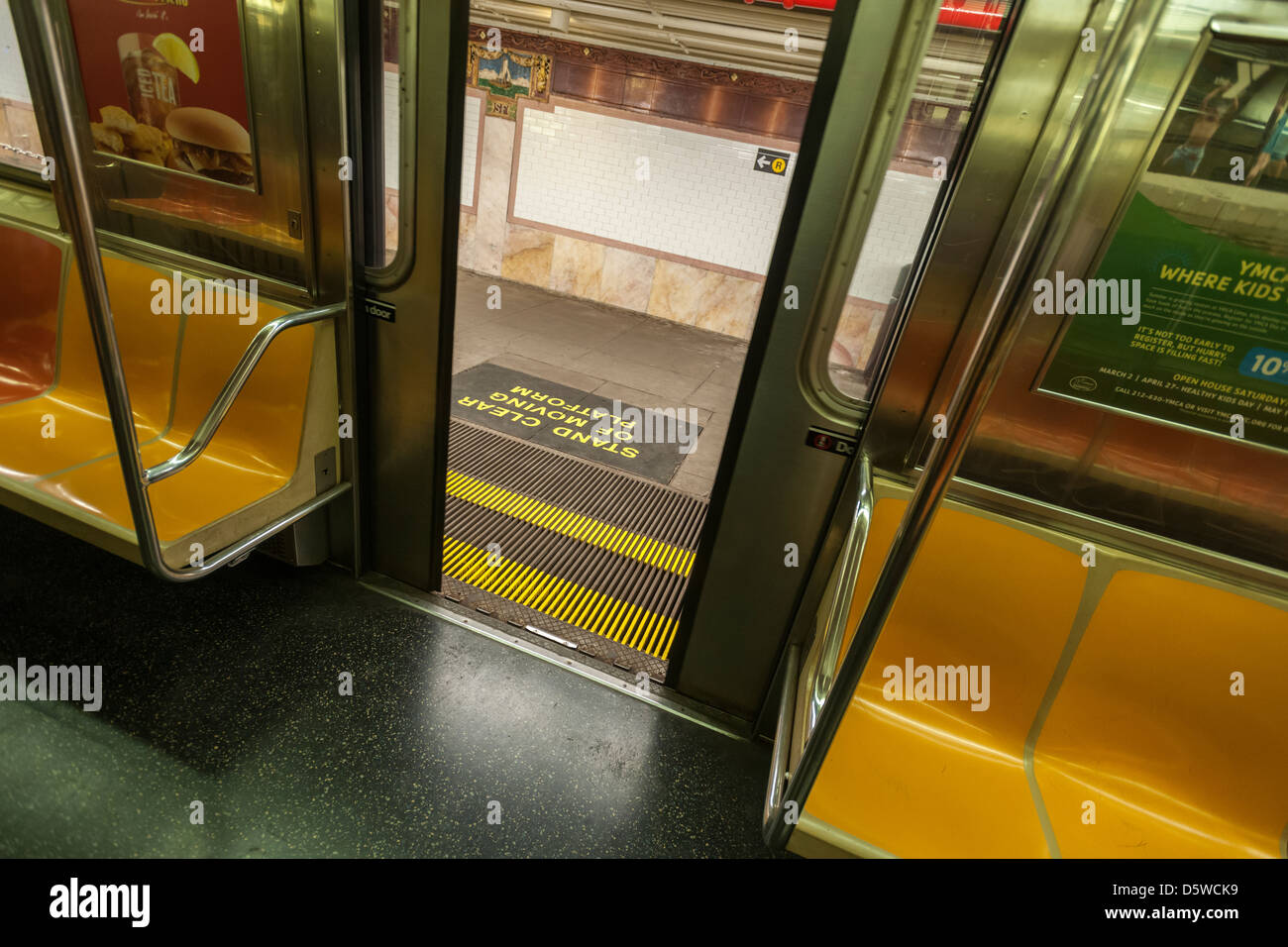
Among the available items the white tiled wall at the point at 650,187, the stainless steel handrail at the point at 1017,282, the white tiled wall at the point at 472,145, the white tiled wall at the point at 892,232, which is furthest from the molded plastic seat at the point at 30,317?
the white tiled wall at the point at 650,187

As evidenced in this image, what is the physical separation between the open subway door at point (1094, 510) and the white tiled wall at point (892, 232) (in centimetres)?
10

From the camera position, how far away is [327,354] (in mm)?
2434

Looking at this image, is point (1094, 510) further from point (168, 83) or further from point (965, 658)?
point (168, 83)

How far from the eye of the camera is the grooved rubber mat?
283 centimetres

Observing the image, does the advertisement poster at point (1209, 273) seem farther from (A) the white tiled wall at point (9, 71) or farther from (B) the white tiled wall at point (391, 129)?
(A) the white tiled wall at point (9, 71)

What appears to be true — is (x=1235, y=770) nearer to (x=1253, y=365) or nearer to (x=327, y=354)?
(x=1253, y=365)

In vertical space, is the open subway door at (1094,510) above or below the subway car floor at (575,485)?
above

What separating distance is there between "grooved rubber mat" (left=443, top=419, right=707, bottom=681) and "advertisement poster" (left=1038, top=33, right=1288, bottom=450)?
1.94 meters

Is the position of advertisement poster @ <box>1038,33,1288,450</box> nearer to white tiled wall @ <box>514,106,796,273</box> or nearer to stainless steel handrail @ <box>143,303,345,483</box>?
stainless steel handrail @ <box>143,303,345,483</box>

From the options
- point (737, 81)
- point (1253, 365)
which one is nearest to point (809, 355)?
point (1253, 365)

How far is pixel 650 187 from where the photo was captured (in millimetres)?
8469

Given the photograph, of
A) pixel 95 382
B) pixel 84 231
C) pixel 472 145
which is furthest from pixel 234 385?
pixel 472 145

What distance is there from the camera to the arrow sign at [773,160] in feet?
25.8

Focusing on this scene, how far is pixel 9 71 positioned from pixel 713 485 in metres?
3.88
